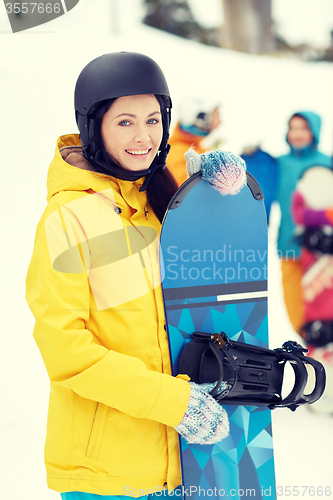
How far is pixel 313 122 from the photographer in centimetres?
281

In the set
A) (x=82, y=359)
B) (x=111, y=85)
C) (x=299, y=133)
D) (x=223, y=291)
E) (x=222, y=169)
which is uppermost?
(x=111, y=85)

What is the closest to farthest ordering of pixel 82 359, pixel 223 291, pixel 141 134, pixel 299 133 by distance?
pixel 82 359
pixel 141 134
pixel 223 291
pixel 299 133

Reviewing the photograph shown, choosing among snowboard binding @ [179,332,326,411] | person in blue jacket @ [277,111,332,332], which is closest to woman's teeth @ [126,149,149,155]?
snowboard binding @ [179,332,326,411]

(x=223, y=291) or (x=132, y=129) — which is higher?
(x=132, y=129)

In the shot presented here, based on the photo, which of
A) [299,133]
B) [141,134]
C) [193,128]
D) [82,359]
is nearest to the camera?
[82,359]

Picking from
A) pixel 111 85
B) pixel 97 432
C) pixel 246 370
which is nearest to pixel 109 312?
pixel 97 432

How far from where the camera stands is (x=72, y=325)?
0.93 m

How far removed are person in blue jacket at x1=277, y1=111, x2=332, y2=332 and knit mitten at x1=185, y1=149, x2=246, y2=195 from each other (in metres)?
1.55

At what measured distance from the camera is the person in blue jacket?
2.63 meters

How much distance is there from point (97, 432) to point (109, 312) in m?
0.28

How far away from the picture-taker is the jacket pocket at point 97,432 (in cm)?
99

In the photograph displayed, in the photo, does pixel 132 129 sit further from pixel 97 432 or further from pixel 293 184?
pixel 293 184

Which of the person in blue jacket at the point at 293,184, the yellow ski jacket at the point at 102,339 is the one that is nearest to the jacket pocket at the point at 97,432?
the yellow ski jacket at the point at 102,339

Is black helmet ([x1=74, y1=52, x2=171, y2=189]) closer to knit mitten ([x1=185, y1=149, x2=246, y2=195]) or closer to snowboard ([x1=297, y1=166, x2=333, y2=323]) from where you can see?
knit mitten ([x1=185, y1=149, x2=246, y2=195])
